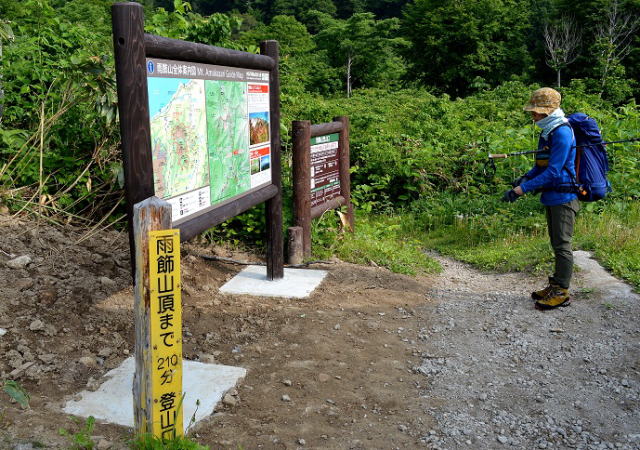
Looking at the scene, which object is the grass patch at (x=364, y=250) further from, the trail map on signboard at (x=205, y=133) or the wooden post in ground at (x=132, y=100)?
the wooden post in ground at (x=132, y=100)

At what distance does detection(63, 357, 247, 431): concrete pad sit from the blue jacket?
9.33 ft

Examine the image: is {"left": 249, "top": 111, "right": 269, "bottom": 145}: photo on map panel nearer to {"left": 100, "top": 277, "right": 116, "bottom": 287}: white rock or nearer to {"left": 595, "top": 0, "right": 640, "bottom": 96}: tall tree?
{"left": 100, "top": 277, "right": 116, "bottom": 287}: white rock

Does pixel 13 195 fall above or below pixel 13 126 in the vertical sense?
below

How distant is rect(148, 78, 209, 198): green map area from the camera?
3654 millimetres

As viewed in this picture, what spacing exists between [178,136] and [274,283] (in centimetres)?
221

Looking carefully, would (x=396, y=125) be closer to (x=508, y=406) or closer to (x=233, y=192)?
(x=233, y=192)

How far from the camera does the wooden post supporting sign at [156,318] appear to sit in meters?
2.70

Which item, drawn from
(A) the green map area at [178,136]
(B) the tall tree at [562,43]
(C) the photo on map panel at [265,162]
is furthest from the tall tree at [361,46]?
(A) the green map area at [178,136]

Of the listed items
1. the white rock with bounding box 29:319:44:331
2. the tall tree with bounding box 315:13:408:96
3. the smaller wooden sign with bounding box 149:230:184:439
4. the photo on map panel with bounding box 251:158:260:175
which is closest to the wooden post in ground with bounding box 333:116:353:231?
the photo on map panel with bounding box 251:158:260:175

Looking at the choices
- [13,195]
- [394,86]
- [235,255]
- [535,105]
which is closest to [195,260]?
[235,255]

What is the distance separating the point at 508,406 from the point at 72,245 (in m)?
3.60

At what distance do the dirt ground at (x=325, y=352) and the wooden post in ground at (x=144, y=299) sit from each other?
33cm

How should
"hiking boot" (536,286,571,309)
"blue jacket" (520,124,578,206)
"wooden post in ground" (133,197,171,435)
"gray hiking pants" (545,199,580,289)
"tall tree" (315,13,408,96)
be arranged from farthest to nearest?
1. "tall tree" (315,13,408,96)
2. "hiking boot" (536,286,571,309)
3. "gray hiking pants" (545,199,580,289)
4. "blue jacket" (520,124,578,206)
5. "wooden post in ground" (133,197,171,435)

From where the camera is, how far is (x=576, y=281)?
19.9ft
